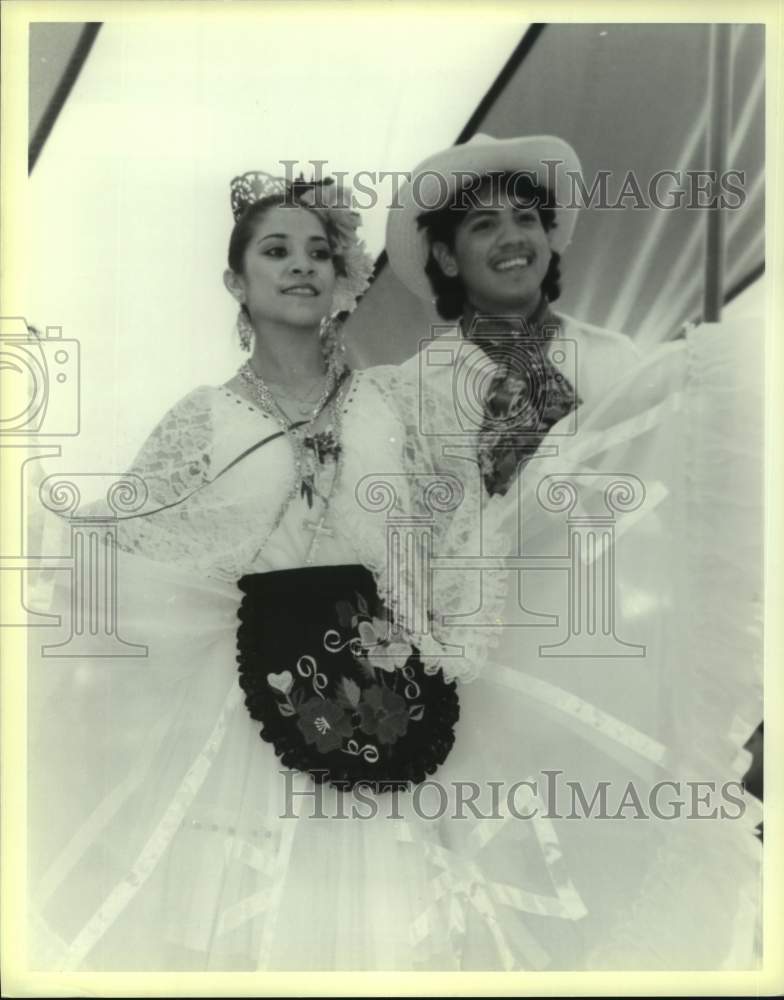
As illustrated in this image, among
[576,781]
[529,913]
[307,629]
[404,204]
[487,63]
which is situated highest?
[487,63]

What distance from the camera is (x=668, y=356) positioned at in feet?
5.71

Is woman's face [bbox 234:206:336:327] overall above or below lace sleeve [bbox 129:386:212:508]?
above

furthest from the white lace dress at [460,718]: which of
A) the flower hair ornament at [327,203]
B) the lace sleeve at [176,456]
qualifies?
the flower hair ornament at [327,203]

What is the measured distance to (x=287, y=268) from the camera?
171cm

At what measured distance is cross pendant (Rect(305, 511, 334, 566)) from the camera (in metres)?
1.70

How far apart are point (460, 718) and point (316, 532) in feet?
1.22

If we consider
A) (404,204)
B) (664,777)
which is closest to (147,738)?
(664,777)

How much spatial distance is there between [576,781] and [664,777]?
0.14m

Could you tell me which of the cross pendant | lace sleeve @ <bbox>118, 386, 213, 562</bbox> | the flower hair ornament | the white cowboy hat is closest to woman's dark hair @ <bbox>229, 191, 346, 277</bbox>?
the flower hair ornament

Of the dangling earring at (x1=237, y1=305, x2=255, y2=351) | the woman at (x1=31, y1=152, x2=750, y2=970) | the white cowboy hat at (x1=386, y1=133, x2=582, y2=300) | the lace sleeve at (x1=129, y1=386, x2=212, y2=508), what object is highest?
the white cowboy hat at (x1=386, y1=133, x2=582, y2=300)

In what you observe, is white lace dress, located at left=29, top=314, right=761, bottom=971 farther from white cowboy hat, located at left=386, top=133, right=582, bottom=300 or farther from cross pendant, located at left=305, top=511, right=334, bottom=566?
white cowboy hat, located at left=386, top=133, right=582, bottom=300

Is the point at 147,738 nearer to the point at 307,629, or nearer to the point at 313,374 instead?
the point at 307,629

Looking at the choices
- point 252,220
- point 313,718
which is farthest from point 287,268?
point 313,718

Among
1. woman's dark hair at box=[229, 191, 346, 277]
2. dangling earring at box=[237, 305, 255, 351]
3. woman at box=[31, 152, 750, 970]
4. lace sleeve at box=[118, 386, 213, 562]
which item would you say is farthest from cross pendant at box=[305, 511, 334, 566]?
woman's dark hair at box=[229, 191, 346, 277]
